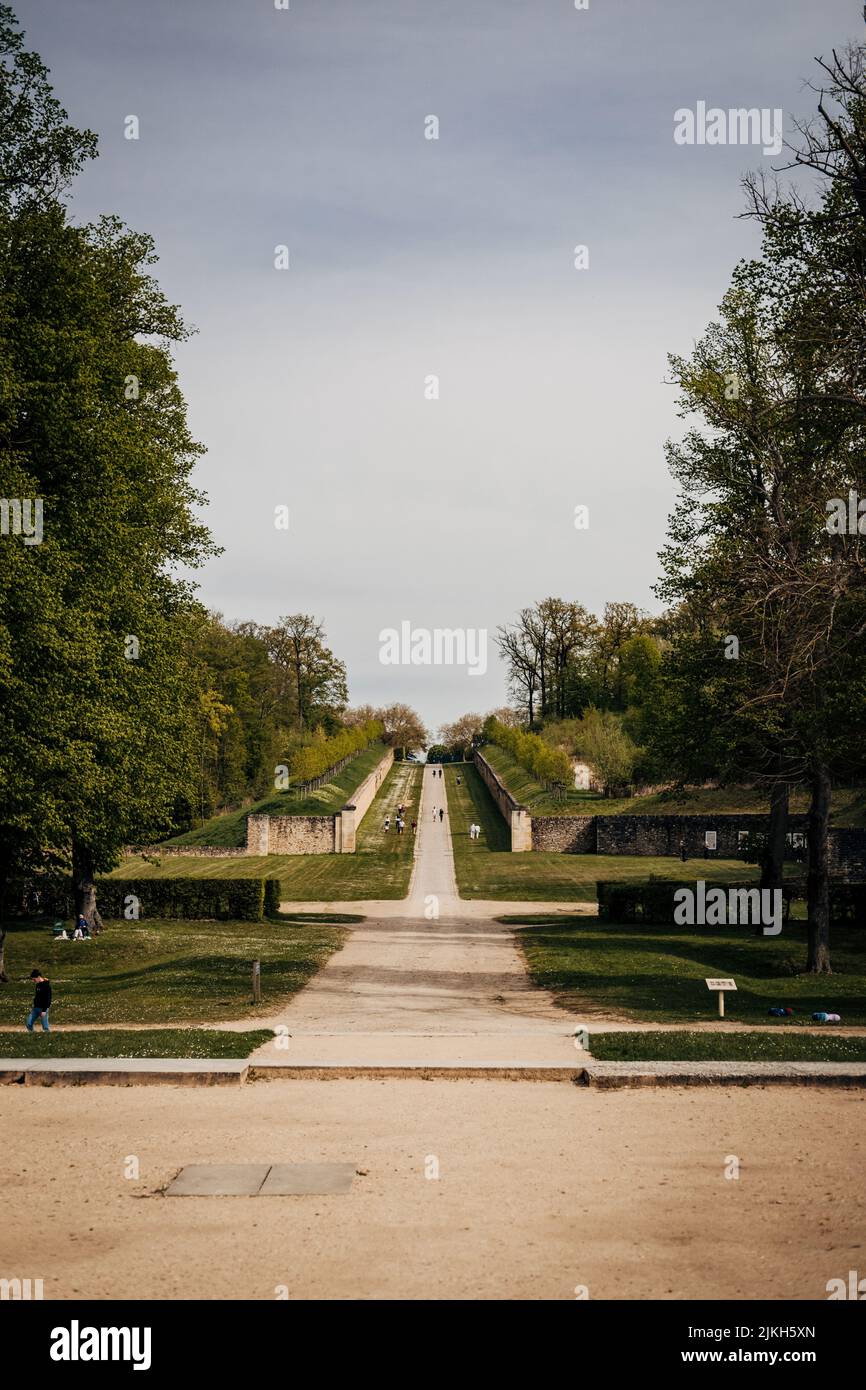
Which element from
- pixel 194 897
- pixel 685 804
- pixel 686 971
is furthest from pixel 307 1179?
pixel 685 804

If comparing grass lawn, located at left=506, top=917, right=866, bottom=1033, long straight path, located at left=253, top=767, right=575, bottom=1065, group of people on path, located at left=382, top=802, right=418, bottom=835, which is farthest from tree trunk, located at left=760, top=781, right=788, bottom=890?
group of people on path, located at left=382, top=802, right=418, bottom=835

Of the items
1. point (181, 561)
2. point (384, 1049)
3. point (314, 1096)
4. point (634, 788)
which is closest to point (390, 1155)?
point (314, 1096)

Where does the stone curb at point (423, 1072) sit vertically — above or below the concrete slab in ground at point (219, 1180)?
below

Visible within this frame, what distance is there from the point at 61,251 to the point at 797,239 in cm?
1450

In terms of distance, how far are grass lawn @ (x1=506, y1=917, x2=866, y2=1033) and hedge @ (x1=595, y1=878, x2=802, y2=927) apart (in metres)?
0.75

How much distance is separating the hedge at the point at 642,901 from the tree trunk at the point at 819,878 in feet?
33.0

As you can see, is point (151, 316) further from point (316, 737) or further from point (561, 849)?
point (316, 737)

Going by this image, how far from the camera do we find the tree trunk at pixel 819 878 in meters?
25.1

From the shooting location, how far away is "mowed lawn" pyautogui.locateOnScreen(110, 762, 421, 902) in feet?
154

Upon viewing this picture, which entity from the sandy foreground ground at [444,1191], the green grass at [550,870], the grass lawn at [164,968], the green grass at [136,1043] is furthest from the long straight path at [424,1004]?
the green grass at [550,870]

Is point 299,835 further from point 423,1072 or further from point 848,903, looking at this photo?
point 423,1072

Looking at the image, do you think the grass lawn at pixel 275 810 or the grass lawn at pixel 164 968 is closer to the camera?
the grass lawn at pixel 164 968

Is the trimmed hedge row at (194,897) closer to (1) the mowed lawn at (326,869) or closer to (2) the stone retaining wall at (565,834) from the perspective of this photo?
(1) the mowed lawn at (326,869)
